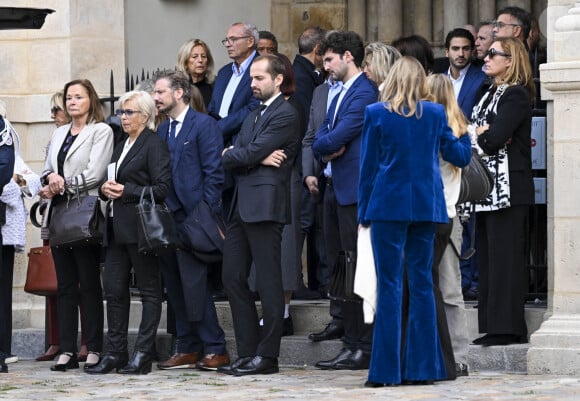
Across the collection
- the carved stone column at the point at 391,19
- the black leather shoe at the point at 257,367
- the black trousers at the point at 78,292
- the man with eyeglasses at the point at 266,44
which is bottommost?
the black leather shoe at the point at 257,367

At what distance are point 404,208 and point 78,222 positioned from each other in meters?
2.55

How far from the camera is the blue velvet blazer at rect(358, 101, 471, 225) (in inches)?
388

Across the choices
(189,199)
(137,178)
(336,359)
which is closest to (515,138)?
(336,359)

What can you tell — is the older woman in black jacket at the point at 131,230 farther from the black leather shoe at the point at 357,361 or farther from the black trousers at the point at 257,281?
the black leather shoe at the point at 357,361

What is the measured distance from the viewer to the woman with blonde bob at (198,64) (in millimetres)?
12656

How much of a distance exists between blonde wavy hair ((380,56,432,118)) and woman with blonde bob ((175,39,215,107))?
2.89 meters

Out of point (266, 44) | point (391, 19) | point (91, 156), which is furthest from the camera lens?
point (391, 19)

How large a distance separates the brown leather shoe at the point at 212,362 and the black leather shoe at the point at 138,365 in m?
0.34

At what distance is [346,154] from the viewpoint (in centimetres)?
1095

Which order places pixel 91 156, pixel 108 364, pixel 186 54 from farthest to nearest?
1. pixel 186 54
2. pixel 91 156
3. pixel 108 364

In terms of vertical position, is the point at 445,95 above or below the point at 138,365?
above

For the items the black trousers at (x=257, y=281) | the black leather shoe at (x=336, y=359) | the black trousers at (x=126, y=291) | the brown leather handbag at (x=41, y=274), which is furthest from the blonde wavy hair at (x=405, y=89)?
the brown leather handbag at (x=41, y=274)

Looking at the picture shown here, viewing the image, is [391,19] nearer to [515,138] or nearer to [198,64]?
[198,64]

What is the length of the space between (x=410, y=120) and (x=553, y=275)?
5.99 feet
